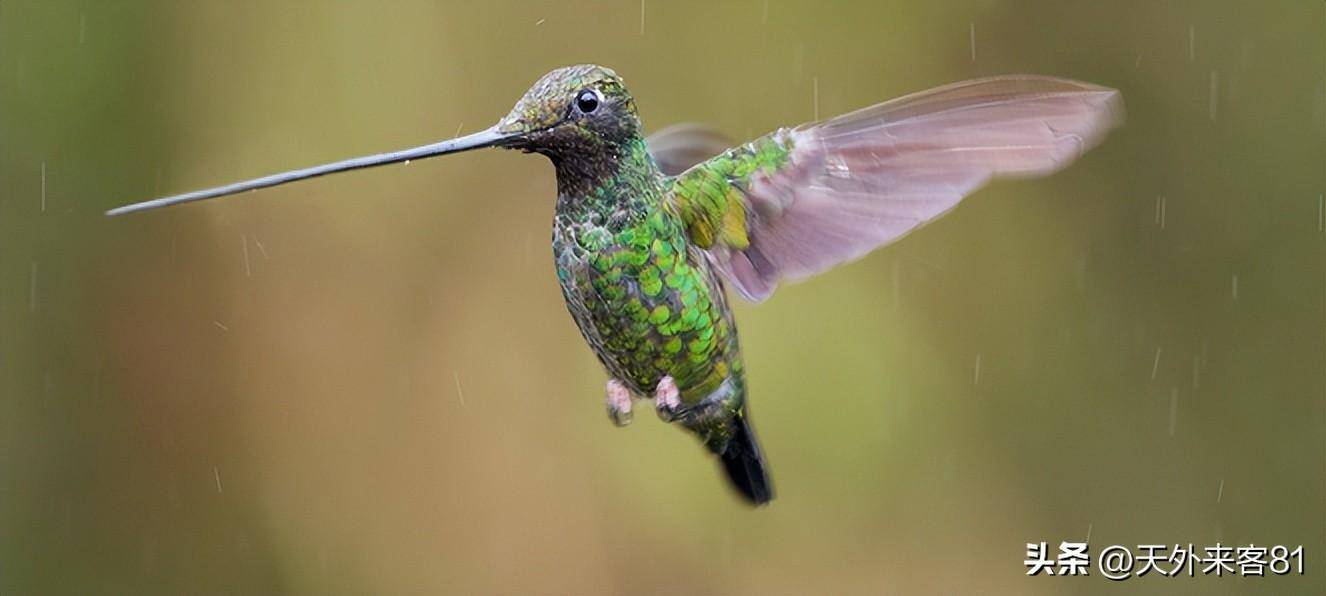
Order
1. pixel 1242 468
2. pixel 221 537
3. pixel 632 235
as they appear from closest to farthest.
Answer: pixel 632 235 → pixel 1242 468 → pixel 221 537

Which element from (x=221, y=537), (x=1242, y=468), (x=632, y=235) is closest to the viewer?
(x=632, y=235)

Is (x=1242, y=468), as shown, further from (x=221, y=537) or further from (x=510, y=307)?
A: (x=221, y=537)

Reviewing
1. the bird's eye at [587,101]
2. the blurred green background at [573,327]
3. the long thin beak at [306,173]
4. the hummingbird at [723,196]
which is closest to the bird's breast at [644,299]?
the hummingbird at [723,196]

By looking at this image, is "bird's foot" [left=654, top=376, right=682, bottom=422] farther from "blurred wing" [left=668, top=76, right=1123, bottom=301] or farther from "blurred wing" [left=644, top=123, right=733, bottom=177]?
"blurred wing" [left=644, top=123, right=733, bottom=177]

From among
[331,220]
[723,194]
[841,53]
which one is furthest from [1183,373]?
[723,194]

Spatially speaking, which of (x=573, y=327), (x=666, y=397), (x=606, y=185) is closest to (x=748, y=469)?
(x=666, y=397)

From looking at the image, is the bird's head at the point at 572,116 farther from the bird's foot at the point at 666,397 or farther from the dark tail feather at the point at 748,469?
the dark tail feather at the point at 748,469
